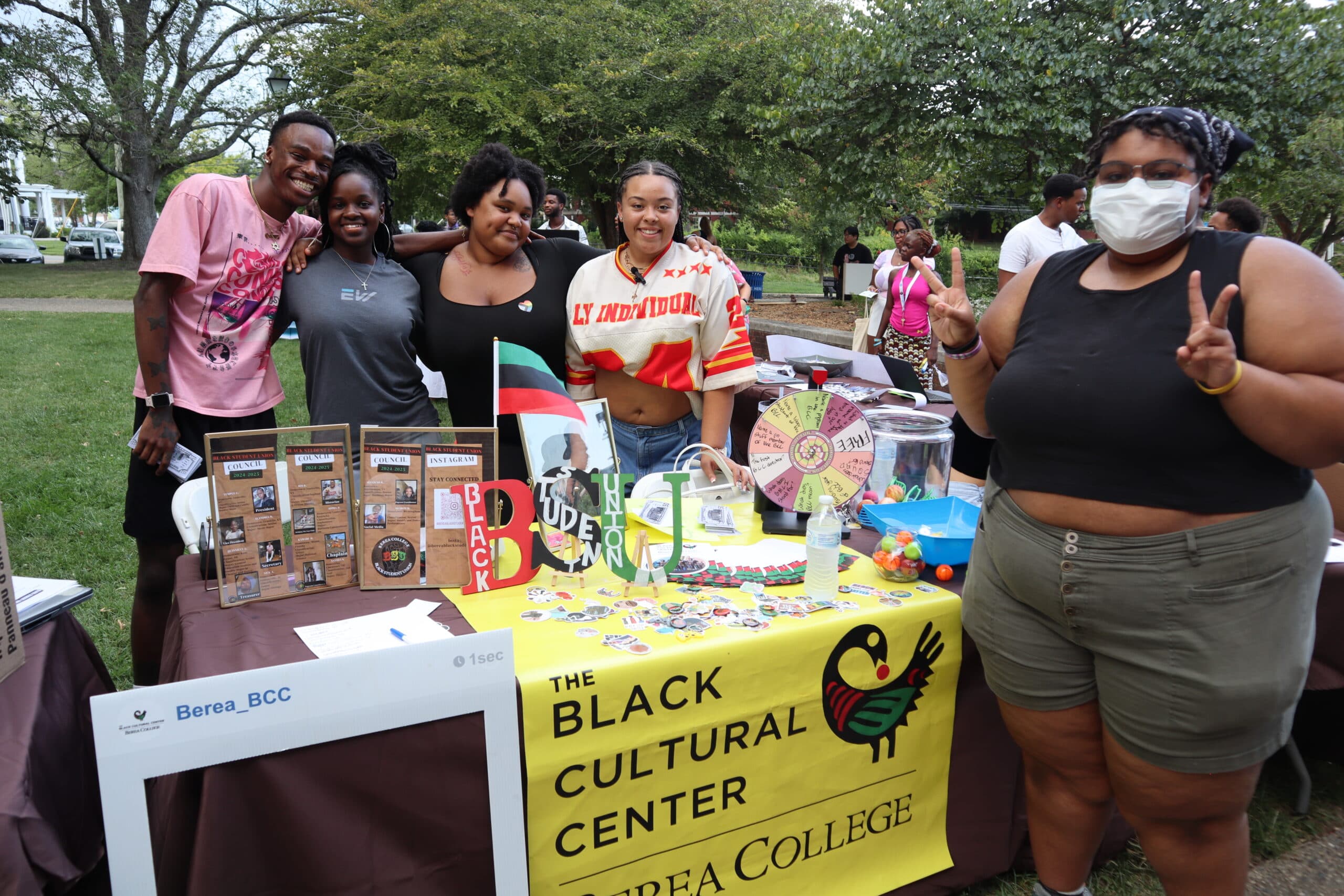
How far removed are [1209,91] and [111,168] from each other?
25206 mm

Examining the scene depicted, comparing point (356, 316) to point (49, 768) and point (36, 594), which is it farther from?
point (49, 768)

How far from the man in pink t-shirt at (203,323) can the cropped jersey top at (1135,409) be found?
1861 millimetres

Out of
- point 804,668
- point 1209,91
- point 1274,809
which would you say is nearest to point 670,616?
point 804,668

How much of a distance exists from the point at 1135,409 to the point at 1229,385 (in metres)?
0.14

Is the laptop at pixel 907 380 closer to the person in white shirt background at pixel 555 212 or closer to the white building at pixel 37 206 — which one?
the person in white shirt background at pixel 555 212

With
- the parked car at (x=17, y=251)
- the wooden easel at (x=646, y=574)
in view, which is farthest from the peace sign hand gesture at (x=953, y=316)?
the parked car at (x=17, y=251)

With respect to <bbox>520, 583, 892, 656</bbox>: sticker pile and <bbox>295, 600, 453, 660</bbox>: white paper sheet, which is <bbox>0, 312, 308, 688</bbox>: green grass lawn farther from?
<bbox>520, 583, 892, 656</bbox>: sticker pile

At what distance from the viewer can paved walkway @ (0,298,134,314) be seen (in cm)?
1336

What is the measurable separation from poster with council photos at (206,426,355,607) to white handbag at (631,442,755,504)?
0.91 meters

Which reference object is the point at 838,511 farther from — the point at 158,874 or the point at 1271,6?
the point at 1271,6

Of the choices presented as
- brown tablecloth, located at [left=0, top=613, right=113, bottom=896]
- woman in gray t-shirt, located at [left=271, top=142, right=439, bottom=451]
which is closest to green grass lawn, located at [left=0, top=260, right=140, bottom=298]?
woman in gray t-shirt, located at [left=271, top=142, right=439, bottom=451]

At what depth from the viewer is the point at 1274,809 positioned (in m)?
2.51

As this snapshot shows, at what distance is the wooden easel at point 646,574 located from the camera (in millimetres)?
1942

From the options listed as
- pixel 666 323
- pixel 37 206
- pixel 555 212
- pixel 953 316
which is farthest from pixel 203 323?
pixel 37 206
